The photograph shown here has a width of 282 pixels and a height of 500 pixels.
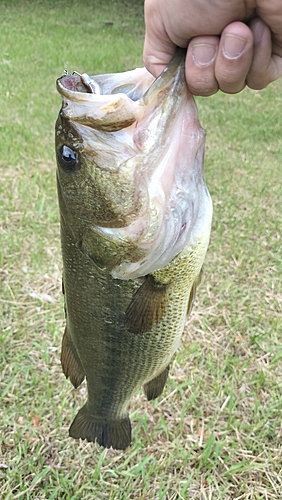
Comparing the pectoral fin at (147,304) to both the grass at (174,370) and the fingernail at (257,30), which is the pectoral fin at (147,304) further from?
the grass at (174,370)

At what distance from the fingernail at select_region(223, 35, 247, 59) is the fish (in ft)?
0.36

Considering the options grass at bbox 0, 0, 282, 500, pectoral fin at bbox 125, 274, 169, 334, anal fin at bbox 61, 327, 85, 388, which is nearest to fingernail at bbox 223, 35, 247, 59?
pectoral fin at bbox 125, 274, 169, 334

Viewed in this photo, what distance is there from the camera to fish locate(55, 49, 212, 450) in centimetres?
115

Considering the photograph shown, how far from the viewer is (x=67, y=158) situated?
1203 mm

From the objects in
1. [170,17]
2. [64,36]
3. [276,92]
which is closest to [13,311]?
[170,17]

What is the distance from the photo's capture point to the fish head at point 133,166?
1139 mm

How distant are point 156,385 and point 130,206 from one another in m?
0.66

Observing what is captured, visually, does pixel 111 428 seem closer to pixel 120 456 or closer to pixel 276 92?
pixel 120 456

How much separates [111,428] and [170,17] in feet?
3.86

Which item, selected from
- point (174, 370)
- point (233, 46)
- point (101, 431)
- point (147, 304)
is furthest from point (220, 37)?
point (174, 370)

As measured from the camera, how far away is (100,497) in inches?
81.2

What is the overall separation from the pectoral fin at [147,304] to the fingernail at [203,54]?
19.8 inches

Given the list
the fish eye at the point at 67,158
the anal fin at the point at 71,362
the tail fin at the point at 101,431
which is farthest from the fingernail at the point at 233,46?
the tail fin at the point at 101,431

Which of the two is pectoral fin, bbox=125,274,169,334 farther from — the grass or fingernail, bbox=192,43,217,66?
the grass
